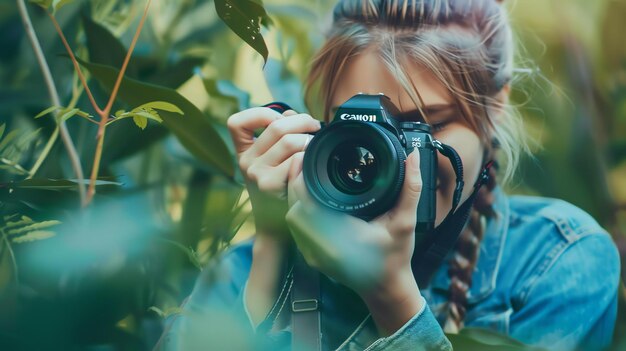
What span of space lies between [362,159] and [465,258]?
257mm

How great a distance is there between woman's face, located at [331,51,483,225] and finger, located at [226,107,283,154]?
92mm

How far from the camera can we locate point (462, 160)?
2.35 ft

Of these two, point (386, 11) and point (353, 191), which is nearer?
point (353, 191)

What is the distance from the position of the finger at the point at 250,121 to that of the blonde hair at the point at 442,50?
0.10 meters

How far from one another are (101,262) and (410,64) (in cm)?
38

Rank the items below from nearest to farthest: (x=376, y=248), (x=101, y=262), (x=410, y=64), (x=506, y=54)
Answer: (x=101, y=262)
(x=376, y=248)
(x=410, y=64)
(x=506, y=54)

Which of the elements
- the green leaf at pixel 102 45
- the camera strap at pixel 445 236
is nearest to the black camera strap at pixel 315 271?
the camera strap at pixel 445 236

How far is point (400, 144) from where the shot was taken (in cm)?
58

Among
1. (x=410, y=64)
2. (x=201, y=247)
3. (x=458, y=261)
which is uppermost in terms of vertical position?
(x=410, y=64)

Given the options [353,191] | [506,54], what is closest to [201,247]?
[353,191]

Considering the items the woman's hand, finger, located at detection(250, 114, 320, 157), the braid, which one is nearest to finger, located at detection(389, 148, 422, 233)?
the woman's hand

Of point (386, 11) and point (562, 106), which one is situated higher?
point (386, 11)

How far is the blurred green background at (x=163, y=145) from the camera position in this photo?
424mm

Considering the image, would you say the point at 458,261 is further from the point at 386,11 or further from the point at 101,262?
the point at 101,262
